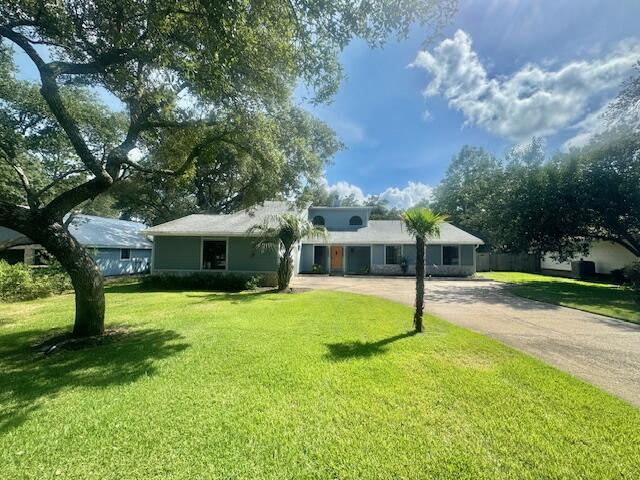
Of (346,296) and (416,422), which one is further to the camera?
(346,296)

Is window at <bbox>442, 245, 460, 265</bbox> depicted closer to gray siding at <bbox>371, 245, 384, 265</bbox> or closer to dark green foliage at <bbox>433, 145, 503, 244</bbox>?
gray siding at <bbox>371, 245, 384, 265</bbox>

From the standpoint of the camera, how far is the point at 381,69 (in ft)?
31.5

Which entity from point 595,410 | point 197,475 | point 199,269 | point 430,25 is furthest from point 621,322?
point 199,269

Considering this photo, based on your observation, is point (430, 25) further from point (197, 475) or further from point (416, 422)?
point (197, 475)

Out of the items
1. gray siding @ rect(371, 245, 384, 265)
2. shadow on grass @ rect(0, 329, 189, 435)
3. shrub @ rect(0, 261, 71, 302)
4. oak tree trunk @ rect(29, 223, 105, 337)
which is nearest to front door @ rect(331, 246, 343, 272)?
gray siding @ rect(371, 245, 384, 265)

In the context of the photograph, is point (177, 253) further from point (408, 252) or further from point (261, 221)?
point (408, 252)

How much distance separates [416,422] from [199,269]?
49.7ft

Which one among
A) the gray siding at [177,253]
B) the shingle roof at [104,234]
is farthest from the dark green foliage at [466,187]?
the shingle roof at [104,234]

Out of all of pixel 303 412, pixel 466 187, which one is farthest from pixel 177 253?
pixel 466 187

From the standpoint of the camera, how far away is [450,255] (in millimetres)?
21797

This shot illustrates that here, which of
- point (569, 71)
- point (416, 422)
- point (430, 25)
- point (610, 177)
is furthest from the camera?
point (610, 177)

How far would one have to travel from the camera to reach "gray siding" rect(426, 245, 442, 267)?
21688 mm

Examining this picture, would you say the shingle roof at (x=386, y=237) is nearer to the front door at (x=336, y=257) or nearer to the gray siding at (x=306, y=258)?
the gray siding at (x=306, y=258)

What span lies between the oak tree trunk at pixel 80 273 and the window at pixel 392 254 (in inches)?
735
